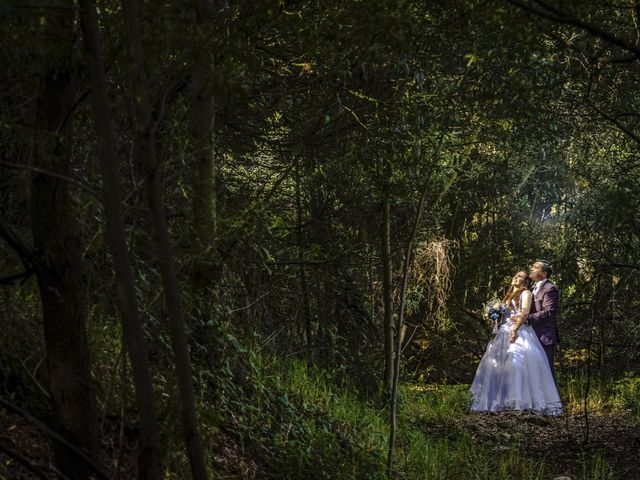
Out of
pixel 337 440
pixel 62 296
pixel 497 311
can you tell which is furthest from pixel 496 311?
pixel 62 296

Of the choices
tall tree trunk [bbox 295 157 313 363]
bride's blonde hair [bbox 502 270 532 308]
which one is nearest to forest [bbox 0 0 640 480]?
tall tree trunk [bbox 295 157 313 363]

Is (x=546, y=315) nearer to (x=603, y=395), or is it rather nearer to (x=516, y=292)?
(x=516, y=292)

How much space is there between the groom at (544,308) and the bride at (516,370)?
11cm

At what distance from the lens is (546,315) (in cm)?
1238

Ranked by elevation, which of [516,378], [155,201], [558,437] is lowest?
[558,437]

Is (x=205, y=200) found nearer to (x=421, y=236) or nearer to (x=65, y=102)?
(x=65, y=102)

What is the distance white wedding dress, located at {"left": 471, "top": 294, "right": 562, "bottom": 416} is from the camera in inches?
475

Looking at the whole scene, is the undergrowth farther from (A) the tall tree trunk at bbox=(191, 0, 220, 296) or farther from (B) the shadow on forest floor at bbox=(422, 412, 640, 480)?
(A) the tall tree trunk at bbox=(191, 0, 220, 296)

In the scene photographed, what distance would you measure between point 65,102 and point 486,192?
11.6 m

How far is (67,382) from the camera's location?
171 inches

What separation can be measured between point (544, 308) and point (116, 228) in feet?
31.1

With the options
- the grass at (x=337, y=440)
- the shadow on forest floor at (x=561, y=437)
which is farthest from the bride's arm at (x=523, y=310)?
the grass at (x=337, y=440)

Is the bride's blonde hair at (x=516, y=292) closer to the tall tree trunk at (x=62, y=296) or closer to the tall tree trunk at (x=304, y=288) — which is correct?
the tall tree trunk at (x=304, y=288)

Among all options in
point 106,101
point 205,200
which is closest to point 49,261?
point 106,101
